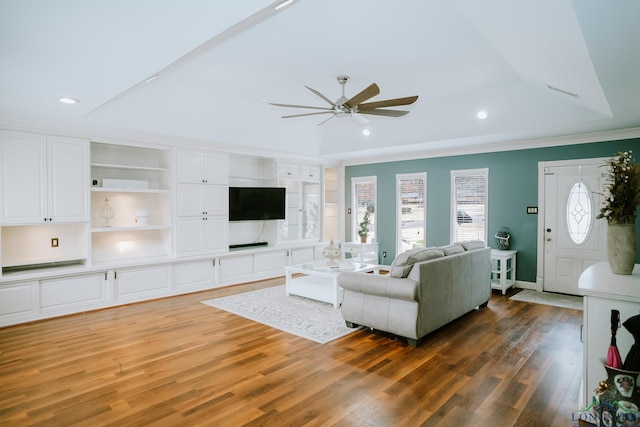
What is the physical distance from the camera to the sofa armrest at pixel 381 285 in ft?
11.9

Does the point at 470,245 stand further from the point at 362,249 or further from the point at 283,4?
the point at 283,4

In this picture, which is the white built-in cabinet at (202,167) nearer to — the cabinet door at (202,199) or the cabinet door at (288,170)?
the cabinet door at (202,199)

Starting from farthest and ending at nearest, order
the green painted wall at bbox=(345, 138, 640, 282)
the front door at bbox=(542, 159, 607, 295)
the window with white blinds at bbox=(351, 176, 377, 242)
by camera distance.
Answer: the window with white blinds at bbox=(351, 176, 377, 242), the green painted wall at bbox=(345, 138, 640, 282), the front door at bbox=(542, 159, 607, 295)

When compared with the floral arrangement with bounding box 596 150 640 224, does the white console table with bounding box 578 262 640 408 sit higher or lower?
lower

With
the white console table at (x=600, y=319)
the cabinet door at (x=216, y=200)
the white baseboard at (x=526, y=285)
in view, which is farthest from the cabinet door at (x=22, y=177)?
the white baseboard at (x=526, y=285)

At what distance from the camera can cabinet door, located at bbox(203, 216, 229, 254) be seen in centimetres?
619

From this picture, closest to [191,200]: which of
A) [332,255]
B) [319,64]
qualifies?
[332,255]

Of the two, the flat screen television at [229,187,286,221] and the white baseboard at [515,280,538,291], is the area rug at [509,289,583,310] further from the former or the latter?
the flat screen television at [229,187,286,221]

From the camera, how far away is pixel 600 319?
2322 mm

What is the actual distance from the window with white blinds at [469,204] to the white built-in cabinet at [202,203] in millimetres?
4255

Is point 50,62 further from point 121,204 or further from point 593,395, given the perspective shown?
point 593,395

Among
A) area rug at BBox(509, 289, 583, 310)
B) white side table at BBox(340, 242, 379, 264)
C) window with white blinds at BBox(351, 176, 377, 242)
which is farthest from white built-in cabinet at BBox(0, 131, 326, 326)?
area rug at BBox(509, 289, 583, 310)

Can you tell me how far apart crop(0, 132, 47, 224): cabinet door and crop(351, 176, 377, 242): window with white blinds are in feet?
19.3

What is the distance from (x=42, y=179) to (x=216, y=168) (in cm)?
246
